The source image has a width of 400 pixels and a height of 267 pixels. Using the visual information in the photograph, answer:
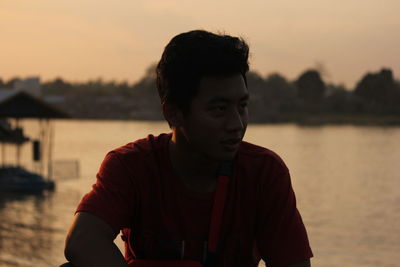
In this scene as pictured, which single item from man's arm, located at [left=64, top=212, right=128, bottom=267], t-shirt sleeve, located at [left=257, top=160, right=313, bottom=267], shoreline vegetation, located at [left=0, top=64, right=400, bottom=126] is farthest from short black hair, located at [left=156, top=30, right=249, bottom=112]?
shoreline vegetation, located at [left=0, top=64, right=400, bottom=126]

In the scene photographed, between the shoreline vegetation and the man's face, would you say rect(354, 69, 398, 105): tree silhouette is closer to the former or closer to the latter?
the shoreline vegetation

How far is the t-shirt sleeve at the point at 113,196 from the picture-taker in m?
2.51

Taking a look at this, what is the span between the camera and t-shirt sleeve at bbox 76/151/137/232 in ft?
8.22

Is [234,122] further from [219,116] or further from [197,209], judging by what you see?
[197,209]

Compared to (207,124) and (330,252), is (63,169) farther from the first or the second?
(207,124)

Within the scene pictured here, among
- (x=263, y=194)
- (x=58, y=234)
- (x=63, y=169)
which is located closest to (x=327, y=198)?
(x=63, y=169)

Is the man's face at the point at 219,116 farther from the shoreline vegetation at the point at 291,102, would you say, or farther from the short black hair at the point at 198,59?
the shoreline vegetation at the point at 291,102

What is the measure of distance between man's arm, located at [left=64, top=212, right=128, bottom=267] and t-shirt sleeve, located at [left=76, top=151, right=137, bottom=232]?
0.03 meters

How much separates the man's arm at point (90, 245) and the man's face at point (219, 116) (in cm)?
46

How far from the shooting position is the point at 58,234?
54.4ft

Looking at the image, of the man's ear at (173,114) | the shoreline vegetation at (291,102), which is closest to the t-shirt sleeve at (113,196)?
the man's ear at (173,114)

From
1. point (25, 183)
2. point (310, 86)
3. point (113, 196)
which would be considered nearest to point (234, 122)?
point (113, 196)

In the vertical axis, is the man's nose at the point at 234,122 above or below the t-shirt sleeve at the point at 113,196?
above

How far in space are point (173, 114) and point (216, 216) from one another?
41 centimetres
